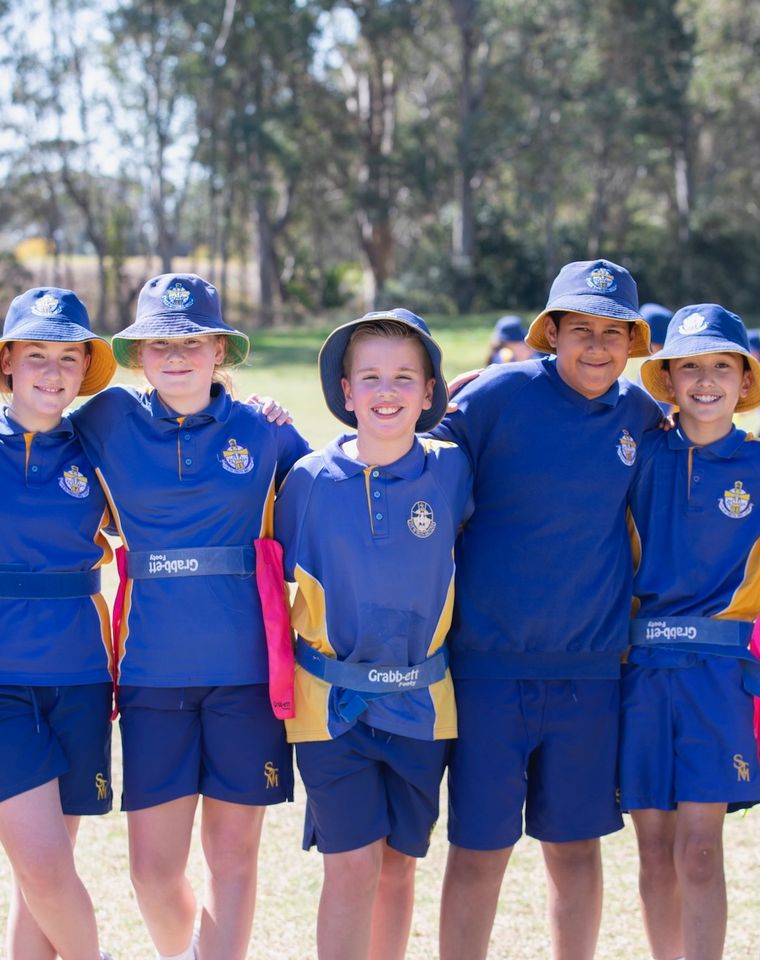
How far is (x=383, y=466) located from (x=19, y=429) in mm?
1075

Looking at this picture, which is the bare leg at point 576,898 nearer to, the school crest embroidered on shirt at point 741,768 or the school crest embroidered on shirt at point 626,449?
the school crest embroidered on shirt at point 741,768

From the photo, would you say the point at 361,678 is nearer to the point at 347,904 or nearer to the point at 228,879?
the point at 347,904

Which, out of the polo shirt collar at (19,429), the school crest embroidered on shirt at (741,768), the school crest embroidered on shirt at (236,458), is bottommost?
the school crest embroidered on shirt at (741,768)

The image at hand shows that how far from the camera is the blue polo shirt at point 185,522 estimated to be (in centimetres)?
338

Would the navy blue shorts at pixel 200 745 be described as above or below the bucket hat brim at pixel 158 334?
below

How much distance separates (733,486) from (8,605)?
6.95ft

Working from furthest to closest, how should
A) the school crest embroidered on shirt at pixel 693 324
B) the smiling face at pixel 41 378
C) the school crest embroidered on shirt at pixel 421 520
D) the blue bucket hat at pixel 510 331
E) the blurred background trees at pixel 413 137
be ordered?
the blurred background trees at pixel 413 137
the blue bucket hat at pixel 510 331
the school crest embroidered on shirt at pixel 693 324
the smiling face at pixel 41 378
the school crest embroidered on shirt at pixel 421 520

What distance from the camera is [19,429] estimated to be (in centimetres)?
349

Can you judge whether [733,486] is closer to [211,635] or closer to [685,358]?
[685,358]

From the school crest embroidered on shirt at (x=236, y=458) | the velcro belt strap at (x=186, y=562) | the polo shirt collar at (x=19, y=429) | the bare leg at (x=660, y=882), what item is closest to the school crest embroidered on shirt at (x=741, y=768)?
the bare leg at (x=660, y=882)

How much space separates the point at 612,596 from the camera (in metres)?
3.48

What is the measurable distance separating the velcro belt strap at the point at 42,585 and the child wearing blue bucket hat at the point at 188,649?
0.45ft

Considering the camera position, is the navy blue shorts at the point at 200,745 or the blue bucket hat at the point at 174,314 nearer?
the navy blue shorts at the point at 200,745

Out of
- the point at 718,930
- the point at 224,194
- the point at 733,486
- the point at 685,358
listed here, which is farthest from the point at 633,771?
the point at 224,194
